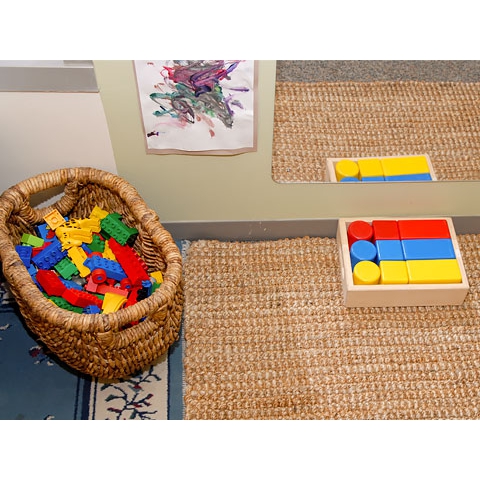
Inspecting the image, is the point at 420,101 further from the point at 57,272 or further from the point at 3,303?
the point at 3,303

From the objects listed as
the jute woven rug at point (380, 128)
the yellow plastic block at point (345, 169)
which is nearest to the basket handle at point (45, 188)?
the jute woven rug at point (380, 128)

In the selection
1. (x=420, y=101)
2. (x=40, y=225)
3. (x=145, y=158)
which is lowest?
(x=40, y=225)

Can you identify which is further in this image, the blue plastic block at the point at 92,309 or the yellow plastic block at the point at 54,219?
the yellow plastic block at the point at 54,219

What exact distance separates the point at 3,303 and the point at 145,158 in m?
0.56

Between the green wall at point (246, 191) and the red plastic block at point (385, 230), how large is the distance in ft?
0.14

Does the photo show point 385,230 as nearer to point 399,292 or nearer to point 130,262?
point 399,292

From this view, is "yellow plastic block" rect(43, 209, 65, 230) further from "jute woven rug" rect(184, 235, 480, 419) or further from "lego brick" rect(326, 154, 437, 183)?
"lego brick" rect(326, 154, 437, 183)

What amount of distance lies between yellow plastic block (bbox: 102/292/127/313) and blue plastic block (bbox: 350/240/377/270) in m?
0.61

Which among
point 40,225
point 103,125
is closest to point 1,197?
point 40,225

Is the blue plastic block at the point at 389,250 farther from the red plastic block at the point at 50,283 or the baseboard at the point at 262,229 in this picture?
the red plastic block at the point at 50,283

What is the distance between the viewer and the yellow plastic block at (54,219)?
1.75 metres
